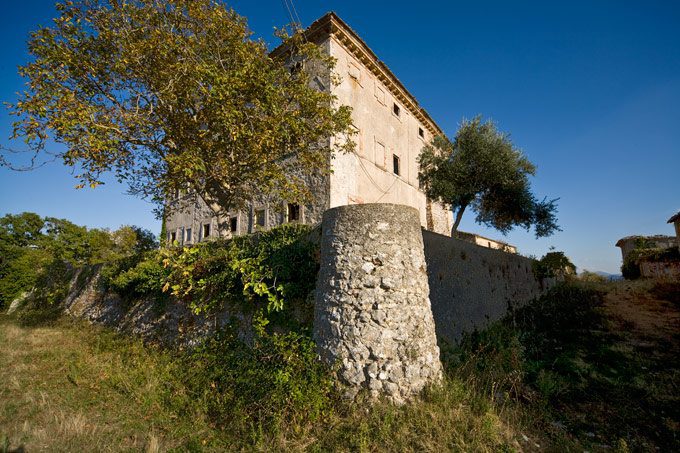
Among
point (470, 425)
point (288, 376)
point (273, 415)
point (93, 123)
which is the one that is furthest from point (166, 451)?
point (93, 123)

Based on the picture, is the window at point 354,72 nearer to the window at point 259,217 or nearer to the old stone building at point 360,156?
the old stone building at point 360,156

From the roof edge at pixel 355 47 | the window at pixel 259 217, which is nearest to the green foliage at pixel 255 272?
the window at pixel 259 217

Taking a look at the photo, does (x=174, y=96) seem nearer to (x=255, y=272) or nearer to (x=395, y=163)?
(x=255, y=272)

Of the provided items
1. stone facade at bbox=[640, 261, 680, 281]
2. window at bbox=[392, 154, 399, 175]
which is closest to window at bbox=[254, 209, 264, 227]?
window at bbox=[392, 154, 399, 175]

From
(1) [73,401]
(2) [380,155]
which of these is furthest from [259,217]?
(1) [73,401]

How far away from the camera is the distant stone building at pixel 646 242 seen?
2727 cm

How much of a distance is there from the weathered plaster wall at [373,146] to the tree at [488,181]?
219cm

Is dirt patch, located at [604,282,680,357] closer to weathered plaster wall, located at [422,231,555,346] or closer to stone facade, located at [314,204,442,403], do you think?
weathered plaster wall, located at [422,231,555,346]

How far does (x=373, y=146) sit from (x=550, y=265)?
12340mm

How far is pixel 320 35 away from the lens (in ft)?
52.3

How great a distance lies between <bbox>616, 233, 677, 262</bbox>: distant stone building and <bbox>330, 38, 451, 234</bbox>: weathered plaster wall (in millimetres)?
20760

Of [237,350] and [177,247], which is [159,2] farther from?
[237,350]

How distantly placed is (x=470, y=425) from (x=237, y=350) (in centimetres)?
457

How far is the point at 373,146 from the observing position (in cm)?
1781
